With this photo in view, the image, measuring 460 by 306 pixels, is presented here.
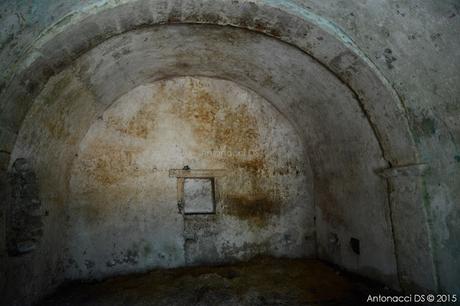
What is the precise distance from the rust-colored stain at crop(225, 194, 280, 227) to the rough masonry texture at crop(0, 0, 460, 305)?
0.08 ft

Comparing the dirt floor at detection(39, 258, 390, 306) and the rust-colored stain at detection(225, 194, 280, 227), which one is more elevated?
the rust-colored stain at detection(225, 194, 280, 227)

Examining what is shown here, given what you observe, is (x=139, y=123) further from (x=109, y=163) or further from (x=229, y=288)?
(x=229, y=288)

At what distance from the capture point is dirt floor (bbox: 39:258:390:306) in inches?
154

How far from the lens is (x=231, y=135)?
5.54 meters

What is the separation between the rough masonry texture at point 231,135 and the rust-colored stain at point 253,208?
23 mm

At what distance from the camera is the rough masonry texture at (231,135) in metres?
2.85

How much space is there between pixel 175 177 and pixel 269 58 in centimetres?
233

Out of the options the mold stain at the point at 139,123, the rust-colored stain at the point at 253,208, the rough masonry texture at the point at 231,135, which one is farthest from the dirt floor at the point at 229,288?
the mold stain at the point at 139,123

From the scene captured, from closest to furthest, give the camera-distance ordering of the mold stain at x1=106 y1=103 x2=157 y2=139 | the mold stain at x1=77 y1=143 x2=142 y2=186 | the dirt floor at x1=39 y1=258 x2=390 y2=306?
the dirt floor at x1=39 y1=258 x2=390 y2=306 → the mold stain at x1=77 y1=143 x2=142 y2=186 → the mold stain at x1=106 y1=103 x2=157 y2=139

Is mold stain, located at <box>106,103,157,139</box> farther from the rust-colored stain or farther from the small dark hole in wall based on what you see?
the small dark hole in wall

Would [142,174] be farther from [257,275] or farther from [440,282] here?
[440,282]

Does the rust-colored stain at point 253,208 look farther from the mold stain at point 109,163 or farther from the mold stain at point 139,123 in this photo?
the mold stain at point 139,123

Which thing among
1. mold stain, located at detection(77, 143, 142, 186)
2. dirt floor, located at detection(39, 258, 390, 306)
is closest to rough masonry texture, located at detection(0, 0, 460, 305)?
mold stain, located at detection(77, 143, 142, 186)

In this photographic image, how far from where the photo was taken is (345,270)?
15.6ft
